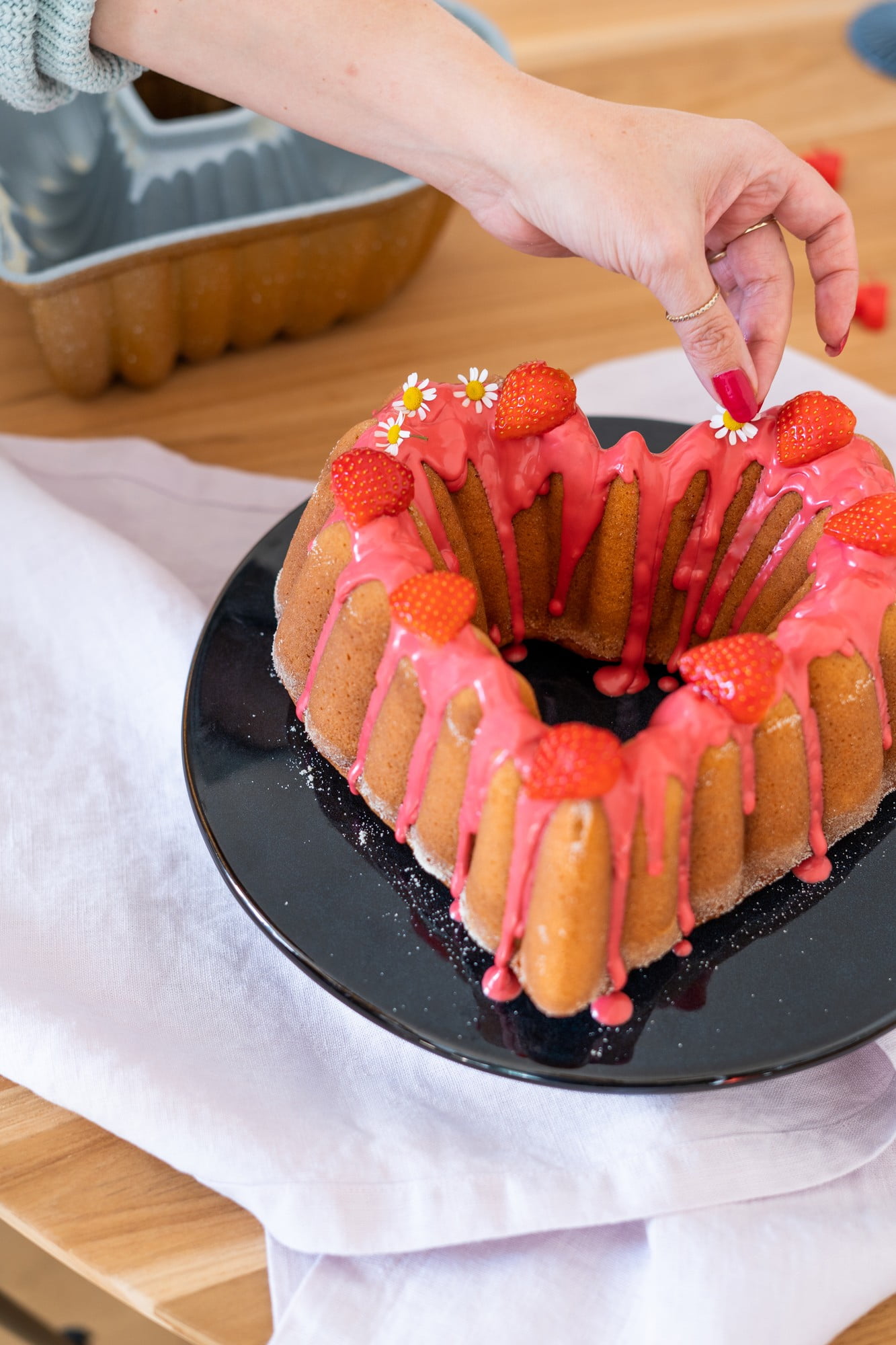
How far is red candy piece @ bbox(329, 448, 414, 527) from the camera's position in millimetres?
1110

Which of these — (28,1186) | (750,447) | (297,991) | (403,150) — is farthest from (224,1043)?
(403,150)

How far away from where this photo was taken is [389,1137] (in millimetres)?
1043

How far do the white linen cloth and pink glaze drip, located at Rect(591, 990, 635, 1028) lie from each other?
0.11 m

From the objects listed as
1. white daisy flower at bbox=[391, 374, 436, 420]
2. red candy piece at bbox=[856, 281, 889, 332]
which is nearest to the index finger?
white daisy flower at bbox=[391, 374, 436, 420]

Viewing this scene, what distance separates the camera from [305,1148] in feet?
3.36

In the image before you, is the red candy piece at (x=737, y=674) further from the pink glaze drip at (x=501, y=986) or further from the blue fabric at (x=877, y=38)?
the blue fabric at (x=877, y=38)

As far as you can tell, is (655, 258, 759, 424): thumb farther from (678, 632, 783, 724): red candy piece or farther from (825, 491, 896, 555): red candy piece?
(678, 632, 783, 724): red candy piece

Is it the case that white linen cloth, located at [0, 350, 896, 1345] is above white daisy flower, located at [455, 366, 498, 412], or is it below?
below

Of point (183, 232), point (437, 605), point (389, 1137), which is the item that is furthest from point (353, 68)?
point (389, 1137)

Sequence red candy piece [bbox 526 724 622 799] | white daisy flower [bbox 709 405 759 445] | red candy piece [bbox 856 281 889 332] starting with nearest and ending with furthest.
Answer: red candy piece [bbox 526 724 622 799]
white daisy flower [bbox 709 405 759 445]
red candy piece [bbox 856 281 889 332]

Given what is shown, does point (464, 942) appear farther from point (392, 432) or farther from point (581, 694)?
point (392, 432)

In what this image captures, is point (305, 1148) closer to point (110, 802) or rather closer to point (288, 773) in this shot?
point (288, 773)

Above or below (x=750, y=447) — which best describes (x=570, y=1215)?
below

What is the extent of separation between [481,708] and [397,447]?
0.31 metres
